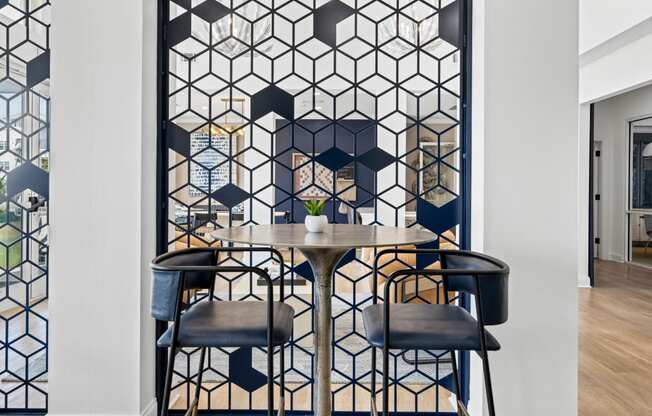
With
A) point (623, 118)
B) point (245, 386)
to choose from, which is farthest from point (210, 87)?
point (623, 118)

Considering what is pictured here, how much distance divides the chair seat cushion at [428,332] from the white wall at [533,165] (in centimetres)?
61

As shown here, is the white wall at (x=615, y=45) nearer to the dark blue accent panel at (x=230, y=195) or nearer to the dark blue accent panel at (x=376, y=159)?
the dark blue accent panel at (x=376, y=159)

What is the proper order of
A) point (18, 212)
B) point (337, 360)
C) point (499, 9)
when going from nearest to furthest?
point (499, 9) → point (337, 360) → point (18, 212)

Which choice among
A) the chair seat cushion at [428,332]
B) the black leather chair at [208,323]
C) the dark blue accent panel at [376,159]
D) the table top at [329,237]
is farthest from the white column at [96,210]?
the chair seat cushion at [428,332]

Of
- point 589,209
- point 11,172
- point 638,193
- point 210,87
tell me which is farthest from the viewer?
Answer: point 638,193

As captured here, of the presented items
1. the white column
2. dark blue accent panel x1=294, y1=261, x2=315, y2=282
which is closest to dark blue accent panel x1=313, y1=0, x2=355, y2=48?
the white column

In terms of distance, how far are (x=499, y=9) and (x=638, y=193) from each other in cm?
706

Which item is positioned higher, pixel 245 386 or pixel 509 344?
pixel 509 344

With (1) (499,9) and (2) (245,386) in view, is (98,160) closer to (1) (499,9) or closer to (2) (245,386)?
(2) (245,386)

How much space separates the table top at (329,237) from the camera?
1.39 meters

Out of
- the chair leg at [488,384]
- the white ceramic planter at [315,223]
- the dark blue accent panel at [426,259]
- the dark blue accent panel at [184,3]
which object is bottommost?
the chair leg at [488,384]

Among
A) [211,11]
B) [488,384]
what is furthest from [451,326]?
[211,11]

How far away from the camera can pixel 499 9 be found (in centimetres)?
205

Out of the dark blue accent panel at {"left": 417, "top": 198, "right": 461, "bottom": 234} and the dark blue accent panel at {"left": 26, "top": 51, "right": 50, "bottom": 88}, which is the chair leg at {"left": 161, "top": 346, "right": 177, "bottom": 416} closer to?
the dark blue accent panel at {"left": 417, "top": 198, "right": 461, "bottom": 234}
